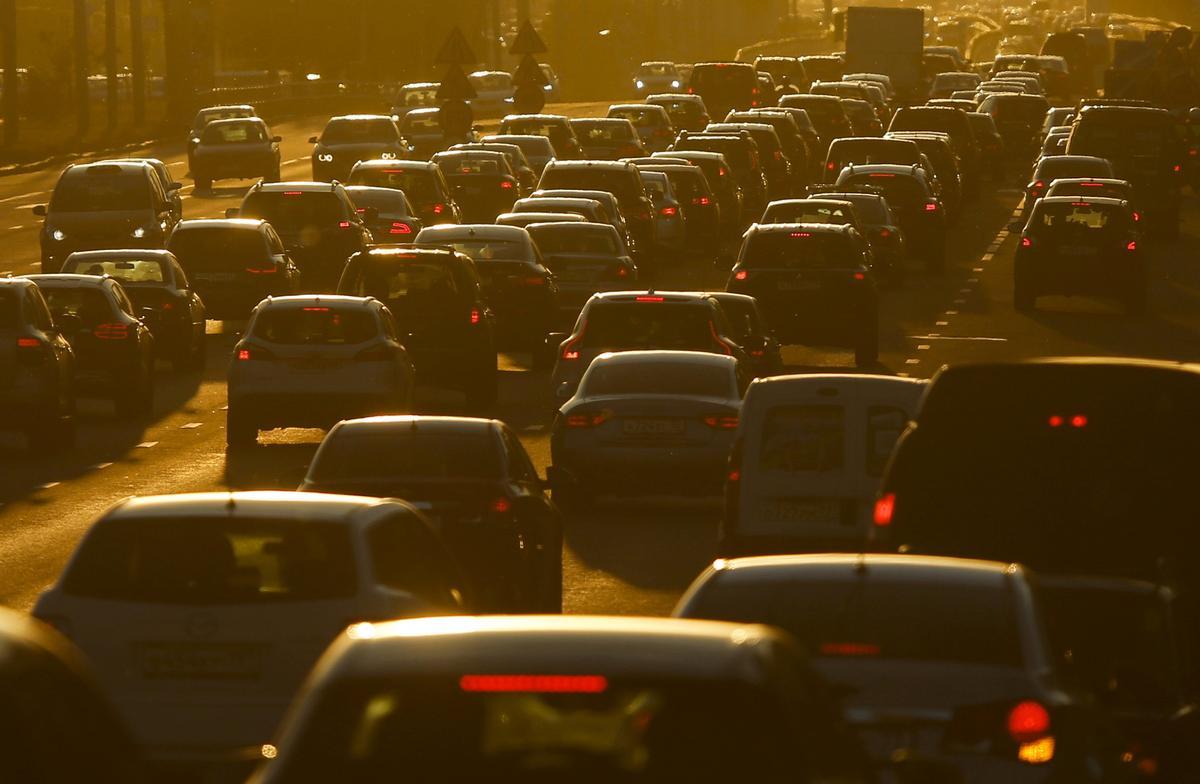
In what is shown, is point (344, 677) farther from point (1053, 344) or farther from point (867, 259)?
point (1053, 344)

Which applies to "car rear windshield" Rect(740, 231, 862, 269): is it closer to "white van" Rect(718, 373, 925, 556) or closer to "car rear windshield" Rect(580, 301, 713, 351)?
"car rear windshield" Rect(580, 301, 713, 351)

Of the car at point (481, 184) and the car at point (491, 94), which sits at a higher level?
the car at point (481, 184)

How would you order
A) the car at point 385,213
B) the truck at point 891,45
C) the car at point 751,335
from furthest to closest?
the truck at point 891,45 → the car at point 385,213 → the car at point 751,335

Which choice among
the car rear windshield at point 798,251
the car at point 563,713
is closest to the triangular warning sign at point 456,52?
the car rear windshield at point 798,251

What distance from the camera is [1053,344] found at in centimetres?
3822

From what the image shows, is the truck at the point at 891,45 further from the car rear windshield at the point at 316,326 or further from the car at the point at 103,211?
the car rear windshield at the point at 316,326

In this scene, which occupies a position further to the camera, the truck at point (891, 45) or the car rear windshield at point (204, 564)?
the truck at point (891, 45)

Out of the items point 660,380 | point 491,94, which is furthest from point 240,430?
point 491,94

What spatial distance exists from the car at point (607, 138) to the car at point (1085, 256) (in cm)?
2065

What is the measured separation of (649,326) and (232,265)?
1165 centimetres

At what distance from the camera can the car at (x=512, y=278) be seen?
34.5 meters

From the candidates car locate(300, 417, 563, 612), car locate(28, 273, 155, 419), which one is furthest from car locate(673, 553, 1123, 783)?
car locate(28, 273, 155, 419)

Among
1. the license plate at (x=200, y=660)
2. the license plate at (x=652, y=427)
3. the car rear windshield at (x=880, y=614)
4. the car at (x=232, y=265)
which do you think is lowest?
the car at (x=232, y=265)

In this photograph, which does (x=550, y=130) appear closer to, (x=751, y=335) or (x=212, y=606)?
(x=751, y=335)
